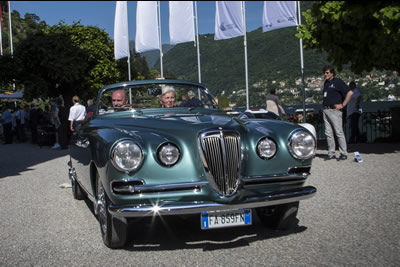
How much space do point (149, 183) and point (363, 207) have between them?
128 inches

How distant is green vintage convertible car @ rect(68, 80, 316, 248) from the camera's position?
157 inches

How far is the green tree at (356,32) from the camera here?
30.8 feet

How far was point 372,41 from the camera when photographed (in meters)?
10.4

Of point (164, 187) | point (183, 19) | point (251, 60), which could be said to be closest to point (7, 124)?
point (183, 19)

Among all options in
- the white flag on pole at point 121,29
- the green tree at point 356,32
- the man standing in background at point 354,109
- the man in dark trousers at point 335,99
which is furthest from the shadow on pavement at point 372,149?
the white flag on pole at point 121,29

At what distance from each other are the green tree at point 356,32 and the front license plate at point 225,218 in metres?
6.57

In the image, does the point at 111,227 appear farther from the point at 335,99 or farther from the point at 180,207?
the point at 335,99

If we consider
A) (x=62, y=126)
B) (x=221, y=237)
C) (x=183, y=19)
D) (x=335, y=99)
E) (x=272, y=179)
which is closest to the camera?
(x=272, y=179)

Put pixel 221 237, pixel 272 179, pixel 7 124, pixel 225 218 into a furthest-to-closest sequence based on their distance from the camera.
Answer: pixel 7 124 → pixel 221 237 → pixel 272 179 → pixel 225 218

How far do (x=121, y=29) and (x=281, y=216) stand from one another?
78.9 feet

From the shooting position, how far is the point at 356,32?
1065 cm

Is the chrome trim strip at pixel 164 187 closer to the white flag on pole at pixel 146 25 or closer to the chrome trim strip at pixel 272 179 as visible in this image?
the chrome trim strip at pixel 272 179

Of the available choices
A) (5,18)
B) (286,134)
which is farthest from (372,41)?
(5,18)

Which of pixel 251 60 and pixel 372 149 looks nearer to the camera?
pixel 372 149
